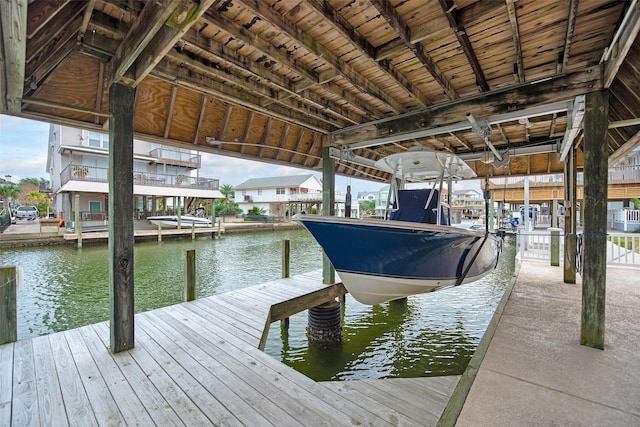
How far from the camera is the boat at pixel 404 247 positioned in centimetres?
343

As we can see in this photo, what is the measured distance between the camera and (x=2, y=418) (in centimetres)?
215

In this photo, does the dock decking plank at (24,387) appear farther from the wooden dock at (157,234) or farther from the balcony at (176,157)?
the balcony at (176,157)

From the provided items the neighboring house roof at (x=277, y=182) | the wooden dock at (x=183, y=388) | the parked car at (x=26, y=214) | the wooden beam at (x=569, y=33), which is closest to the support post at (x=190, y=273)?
the wooden dock at (x=183, y=388)

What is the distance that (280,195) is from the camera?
121 ft

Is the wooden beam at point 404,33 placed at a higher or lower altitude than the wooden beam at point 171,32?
higher

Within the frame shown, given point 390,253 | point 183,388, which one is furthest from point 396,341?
point 183,388

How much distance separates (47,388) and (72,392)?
248 mm

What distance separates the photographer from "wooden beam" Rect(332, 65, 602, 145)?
318 centimetres

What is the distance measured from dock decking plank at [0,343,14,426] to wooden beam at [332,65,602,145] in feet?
17.0

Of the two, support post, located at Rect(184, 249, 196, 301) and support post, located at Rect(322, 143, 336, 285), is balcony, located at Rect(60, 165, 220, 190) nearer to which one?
support post, located at Rect(184, 249, 196, 301)

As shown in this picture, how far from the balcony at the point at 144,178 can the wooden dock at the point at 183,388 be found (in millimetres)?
17891

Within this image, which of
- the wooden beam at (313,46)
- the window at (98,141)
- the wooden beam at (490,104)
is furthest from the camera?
the window at (98,141)

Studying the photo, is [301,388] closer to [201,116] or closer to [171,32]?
[171,32]

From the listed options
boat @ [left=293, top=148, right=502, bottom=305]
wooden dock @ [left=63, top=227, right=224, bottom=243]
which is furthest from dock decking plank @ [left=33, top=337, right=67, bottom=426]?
wooden dock @ [left=63, top=227, right=224, bottom=243]
